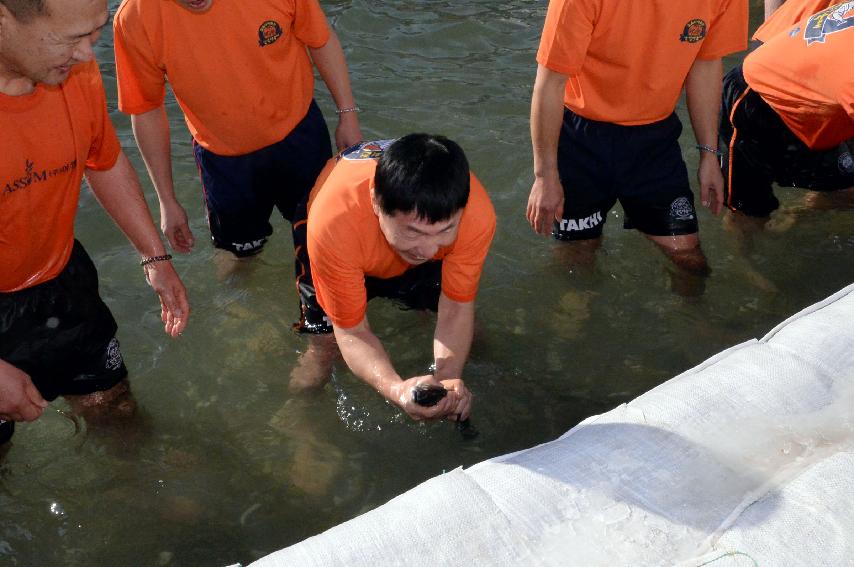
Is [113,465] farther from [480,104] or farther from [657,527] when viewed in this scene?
[480,104]

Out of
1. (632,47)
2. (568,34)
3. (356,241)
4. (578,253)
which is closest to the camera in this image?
(356,241)

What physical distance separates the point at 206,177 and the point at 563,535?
7.98 feet

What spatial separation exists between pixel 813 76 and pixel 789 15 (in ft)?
2.11

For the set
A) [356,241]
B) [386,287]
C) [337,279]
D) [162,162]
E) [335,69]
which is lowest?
[386,287]

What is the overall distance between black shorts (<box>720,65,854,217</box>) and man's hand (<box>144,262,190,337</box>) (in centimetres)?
261

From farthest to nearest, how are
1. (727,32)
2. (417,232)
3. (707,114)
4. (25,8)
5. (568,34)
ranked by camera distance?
1. (707,114)
2. (727,32)
3. (568,34)
4. (417,232)
5. (25,8)

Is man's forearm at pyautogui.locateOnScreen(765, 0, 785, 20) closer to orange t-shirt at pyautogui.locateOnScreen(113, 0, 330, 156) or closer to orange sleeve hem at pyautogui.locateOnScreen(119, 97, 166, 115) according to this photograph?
orange t-shirt at pyautogui.locateOnScreen(113, 0, 330, 156)

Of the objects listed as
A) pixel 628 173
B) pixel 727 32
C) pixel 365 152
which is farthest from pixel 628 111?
pixel 365 152

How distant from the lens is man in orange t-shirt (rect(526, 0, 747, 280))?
345cm

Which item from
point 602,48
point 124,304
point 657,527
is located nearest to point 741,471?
point 657,527

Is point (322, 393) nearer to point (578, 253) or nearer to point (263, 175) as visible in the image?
point (263, 175)

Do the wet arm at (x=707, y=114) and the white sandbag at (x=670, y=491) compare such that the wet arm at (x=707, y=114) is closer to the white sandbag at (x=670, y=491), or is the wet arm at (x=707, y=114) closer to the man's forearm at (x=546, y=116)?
the man's forearm at (x=546, y=116)

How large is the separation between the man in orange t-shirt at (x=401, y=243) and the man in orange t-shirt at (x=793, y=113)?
1553 millimetres

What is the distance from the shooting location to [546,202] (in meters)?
3.79
